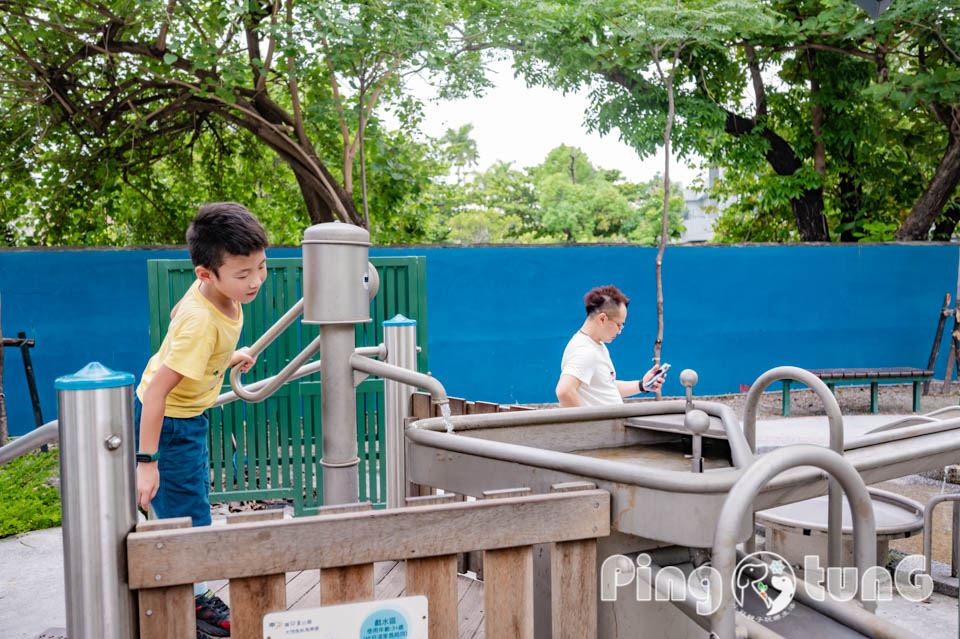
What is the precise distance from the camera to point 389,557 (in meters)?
1.49

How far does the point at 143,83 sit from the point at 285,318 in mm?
8609

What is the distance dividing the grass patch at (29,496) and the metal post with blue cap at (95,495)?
286cm

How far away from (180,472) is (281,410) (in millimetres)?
2077

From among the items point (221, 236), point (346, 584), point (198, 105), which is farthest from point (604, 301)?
point (198, 105)

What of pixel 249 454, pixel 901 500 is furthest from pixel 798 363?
pixel 249 454

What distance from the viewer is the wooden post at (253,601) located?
4.68 ft

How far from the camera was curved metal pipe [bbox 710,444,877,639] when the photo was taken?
1.41 m

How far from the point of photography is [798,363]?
1066cm

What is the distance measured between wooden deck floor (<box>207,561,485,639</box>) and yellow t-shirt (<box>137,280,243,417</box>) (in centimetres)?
67

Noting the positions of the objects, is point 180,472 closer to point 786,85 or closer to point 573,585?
point 573,585

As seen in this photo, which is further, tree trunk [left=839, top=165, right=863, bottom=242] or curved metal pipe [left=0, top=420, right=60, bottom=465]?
tree trunk [left=839, top=165, right=863, bottom=242]

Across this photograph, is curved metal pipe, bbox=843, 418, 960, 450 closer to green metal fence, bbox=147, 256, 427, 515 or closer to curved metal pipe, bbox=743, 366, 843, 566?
curved metal pipe, bbox=743, 366, 843, 566

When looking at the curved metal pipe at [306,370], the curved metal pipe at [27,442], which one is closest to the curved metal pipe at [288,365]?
the curved metal pipe at [306,370]

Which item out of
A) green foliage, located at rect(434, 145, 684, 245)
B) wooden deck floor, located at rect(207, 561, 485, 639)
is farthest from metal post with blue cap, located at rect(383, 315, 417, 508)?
green foliage, located at rect(434, 145, 684, 245)
